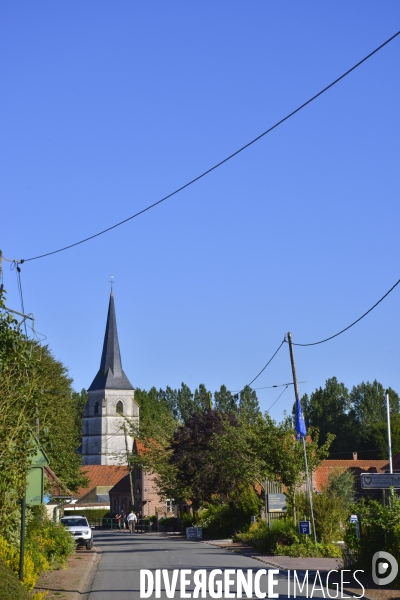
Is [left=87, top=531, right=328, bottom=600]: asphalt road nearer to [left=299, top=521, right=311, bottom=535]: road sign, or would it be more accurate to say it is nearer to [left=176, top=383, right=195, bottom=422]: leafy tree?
[left=299, top=521, right=311, bottom=535]: road sign

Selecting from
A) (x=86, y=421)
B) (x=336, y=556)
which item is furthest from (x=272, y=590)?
(x=86, y=421)

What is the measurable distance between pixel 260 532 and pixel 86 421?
303 feet

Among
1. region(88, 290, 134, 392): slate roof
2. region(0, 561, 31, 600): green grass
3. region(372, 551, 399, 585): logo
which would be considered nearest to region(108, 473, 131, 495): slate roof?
region(88, 290, 134, 392): slate roof

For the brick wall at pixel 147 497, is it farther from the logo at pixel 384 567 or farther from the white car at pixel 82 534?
the logo at pixel 384 567

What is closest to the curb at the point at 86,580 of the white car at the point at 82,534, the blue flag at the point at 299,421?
the white car at the point at 82,534

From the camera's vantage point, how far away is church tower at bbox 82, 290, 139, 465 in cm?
11762

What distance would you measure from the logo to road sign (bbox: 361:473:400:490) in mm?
1486

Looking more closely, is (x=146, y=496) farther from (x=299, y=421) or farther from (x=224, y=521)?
(x=299, y=421)

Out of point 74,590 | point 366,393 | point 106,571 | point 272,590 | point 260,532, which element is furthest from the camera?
point 366,393

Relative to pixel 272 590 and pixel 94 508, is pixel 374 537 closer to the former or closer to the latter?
pixel 272 590

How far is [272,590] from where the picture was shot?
1697 centimetres

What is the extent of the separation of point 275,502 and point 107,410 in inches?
3542

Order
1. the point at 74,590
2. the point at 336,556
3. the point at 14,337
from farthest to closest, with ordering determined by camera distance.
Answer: the point at 336,556 → the point at 74,590 → the point at 14,337

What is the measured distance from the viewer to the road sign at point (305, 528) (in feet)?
89.2
